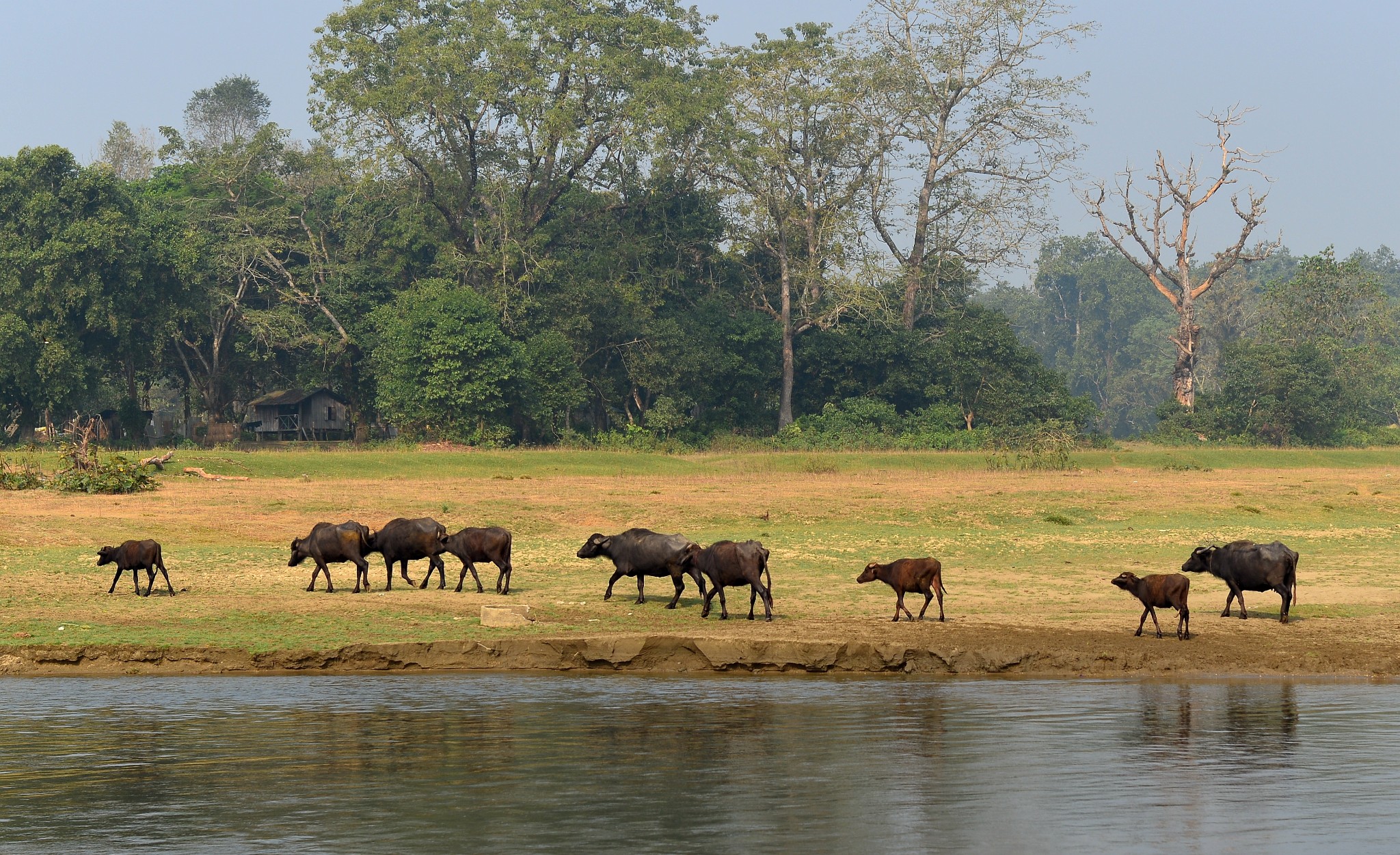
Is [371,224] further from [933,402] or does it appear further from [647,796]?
[647,796]

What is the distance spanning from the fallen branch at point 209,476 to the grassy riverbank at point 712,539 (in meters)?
0.77

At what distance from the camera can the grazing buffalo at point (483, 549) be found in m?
23.0

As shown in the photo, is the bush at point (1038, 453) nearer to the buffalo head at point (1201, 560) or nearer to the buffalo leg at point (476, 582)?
the buffalo head at point (1201, 560)

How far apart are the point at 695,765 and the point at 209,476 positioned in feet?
109

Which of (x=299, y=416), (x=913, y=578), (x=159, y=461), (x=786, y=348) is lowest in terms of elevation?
(x=913, y=578)

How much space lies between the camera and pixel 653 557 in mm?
21656

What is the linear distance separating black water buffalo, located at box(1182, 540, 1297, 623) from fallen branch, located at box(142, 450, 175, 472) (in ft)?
105

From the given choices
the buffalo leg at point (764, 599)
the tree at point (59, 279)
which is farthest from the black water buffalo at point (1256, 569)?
the tree at point (59, 279)

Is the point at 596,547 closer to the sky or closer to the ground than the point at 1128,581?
closer to the sky

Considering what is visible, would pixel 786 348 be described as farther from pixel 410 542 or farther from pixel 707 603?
pixel 707 603

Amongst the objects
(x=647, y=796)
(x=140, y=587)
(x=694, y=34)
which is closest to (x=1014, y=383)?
(x=694, y=34)

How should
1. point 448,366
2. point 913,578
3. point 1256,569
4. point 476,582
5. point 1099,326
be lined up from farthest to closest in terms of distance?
point 1099,326 < point 448,366 < point 476,582 < point 1256,569 < point 913,578

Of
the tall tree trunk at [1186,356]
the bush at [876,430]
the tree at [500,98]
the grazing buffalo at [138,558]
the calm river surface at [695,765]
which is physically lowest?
the calm river surface at [695,765]

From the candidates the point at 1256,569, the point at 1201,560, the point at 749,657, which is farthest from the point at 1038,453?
the point at 749,657
